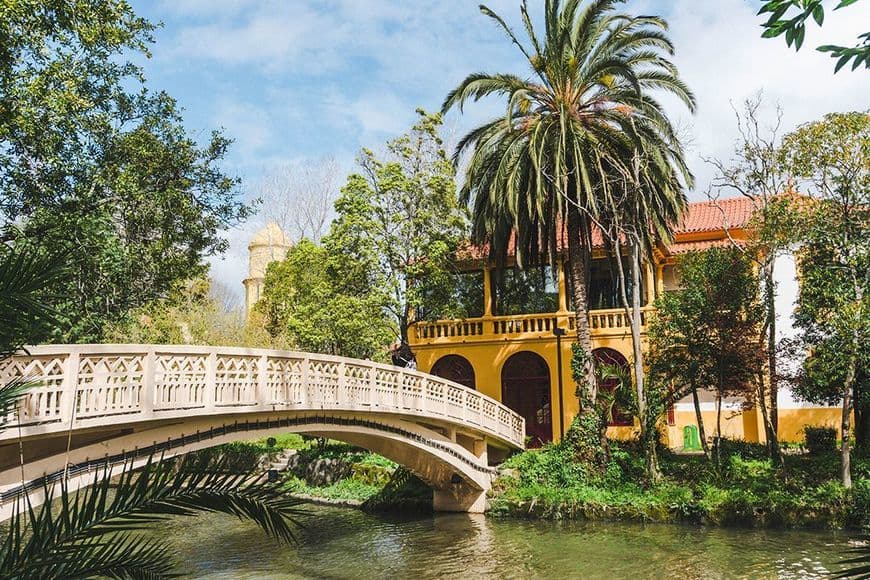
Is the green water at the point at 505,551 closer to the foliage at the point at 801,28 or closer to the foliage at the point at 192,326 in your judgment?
the foliage at the point at 192,326

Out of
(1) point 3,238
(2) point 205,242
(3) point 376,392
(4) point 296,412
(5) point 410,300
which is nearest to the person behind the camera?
(4) point 296,412

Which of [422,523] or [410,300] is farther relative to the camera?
[410,300]

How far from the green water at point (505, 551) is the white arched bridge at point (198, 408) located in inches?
80.2

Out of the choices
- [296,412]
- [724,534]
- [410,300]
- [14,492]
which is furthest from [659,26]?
[14,492]

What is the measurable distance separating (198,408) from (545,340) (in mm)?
16177

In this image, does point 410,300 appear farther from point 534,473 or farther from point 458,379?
point 534,473

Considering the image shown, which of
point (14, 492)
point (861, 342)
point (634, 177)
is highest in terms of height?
point (634, 177)

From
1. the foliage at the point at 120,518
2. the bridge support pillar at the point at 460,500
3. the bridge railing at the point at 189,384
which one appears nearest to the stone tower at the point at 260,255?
the bridge support pillar at the point at 460,500

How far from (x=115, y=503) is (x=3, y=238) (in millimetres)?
12226

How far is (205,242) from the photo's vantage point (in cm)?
1817

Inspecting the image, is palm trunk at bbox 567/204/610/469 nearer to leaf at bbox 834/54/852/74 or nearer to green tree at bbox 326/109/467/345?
green tree at bbox 326/109/467/345

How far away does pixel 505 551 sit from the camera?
49.8ft

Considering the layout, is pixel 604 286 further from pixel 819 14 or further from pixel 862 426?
pixel 819 14

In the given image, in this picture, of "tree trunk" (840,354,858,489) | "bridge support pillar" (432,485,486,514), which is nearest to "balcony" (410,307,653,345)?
"bridge support pillar" (432,485,486,514)
